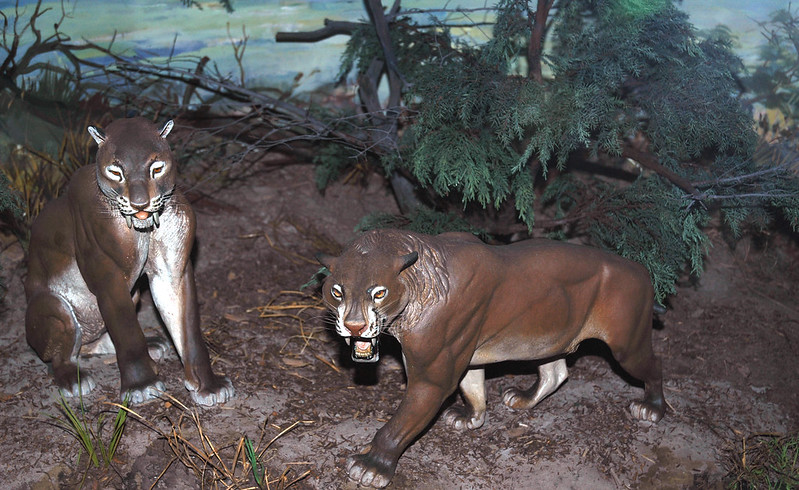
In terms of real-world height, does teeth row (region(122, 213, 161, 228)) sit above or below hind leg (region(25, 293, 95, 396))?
above

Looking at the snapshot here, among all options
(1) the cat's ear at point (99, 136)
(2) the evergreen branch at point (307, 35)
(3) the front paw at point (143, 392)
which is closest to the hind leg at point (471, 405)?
(3) the front paw at point (143, 392)

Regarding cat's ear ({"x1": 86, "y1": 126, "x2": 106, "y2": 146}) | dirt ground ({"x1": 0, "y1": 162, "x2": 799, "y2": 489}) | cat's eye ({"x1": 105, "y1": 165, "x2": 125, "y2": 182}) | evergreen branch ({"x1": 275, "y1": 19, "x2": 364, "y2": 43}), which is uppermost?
evergreen branch ({"x1": 275, "y1": 19, "x2": 364, "y2": 43})

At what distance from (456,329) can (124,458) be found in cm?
165

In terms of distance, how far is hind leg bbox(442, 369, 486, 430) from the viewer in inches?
142

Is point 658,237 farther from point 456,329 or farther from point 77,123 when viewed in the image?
point 77,123

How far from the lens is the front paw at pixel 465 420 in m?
3.65

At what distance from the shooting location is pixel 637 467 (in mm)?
3473

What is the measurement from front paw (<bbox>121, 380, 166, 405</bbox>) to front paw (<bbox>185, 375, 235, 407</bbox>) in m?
0.14

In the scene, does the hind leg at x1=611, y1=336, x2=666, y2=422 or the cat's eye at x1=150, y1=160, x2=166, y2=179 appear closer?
the cat's eye at x1=150, y1=160, x2=166, y2=179

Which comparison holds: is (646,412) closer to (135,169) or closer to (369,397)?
(369,397)

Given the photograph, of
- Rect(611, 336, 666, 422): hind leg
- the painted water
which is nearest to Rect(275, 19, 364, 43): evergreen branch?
the painted water

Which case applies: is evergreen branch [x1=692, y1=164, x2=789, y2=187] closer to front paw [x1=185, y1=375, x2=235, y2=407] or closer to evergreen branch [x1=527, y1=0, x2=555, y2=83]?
evergreen branch [x1=527, y1=0, x2=555, y2=83]

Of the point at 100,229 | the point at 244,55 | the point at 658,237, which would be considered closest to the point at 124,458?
the point at 100,229

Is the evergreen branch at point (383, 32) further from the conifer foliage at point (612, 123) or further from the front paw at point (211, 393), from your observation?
the front paw at point (211, 393)
